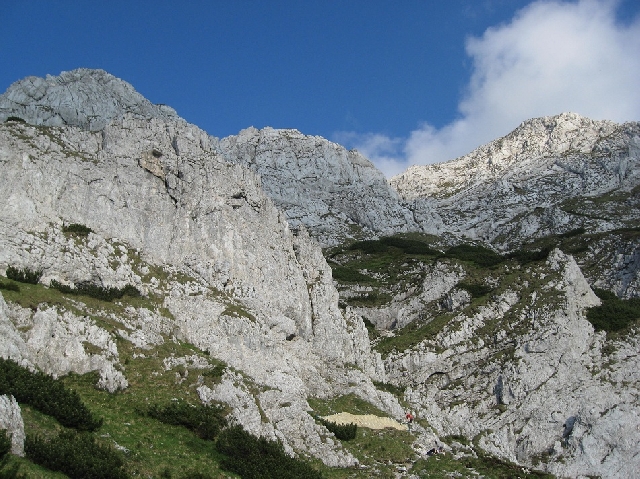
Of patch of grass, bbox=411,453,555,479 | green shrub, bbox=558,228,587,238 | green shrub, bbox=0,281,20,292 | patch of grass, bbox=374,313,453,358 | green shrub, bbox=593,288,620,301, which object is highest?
green shrub, bbox=558,228,587,238

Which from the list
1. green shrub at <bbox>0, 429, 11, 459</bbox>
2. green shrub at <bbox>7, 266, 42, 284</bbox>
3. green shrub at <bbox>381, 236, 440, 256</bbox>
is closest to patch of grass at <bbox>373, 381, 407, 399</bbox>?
green shrub at <bbox>7, 266, 42, 284</bbox>

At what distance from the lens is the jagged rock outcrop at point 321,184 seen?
158 metres

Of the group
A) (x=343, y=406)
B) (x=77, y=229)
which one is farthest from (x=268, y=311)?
(x=77, y=229)

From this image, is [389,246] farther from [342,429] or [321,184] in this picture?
[342,429]

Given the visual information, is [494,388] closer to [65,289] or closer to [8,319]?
[65,289]

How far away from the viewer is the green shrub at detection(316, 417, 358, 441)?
122 feet

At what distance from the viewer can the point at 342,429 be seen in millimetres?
37781

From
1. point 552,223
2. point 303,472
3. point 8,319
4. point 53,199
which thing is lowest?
point 303,472

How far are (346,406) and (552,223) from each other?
406ft

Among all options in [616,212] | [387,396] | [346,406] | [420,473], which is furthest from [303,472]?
[616,212]

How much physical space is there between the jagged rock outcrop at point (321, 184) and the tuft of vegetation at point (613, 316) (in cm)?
7842

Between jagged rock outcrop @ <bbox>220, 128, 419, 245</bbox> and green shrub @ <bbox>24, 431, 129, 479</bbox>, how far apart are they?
121536mm

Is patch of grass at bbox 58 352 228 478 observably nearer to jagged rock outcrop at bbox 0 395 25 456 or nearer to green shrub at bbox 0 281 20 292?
jagged rock outcrop at bbox 0 395 25 456

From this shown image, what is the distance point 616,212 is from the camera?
154875mm
